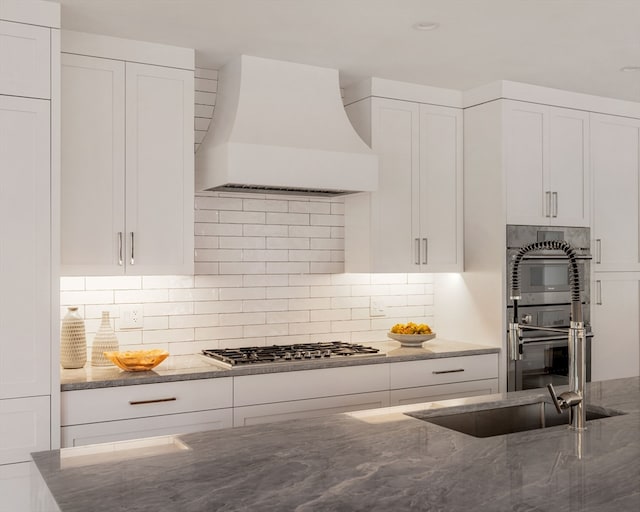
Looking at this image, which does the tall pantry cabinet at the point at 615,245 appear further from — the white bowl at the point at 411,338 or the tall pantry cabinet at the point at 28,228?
the tall pantry cabinet at the point at 28,228

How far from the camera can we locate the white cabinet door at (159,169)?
3.72 metres

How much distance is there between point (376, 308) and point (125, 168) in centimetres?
205

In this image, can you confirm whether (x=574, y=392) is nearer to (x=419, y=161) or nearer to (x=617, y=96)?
(x=419, y=161)

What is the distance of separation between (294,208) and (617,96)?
2.45 m

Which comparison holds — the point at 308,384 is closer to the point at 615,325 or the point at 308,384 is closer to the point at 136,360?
the point at 136,360

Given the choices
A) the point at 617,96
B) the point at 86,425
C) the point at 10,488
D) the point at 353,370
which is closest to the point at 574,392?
the point at 353,370

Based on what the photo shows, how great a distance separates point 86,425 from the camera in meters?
3.30

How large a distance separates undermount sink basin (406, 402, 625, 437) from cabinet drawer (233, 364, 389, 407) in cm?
144

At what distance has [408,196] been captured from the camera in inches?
180

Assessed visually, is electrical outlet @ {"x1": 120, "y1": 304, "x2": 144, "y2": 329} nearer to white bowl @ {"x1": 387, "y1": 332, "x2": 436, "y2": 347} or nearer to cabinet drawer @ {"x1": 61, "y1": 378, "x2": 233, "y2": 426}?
cabinet drawer @ {"x1": 61, "y1": 378, "x2": 233, "y2": 426}

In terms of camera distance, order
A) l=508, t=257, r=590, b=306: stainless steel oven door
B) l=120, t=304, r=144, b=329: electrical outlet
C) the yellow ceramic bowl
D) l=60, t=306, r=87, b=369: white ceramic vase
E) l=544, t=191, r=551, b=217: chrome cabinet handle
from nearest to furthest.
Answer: the yellow ceramic bowl
l=60, t=306, r=87, b=369: white ceramic vase
l=120, t=304, r=144, b=329: electrical outlet
l=508, t=257, r=590, b=306: stainless steel oven door
l=544, t=191, r=551, b=217: chrome cabinet handle

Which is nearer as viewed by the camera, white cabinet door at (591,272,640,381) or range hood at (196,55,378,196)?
range hood at (196,55,378,196)

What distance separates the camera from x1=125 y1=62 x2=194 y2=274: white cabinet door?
372 centimetres

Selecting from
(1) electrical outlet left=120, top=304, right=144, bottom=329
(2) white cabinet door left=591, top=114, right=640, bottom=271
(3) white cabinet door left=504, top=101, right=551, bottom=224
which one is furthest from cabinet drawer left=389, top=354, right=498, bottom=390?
(1) electrical outlet left=120, top=304, right=144, bottom=329
